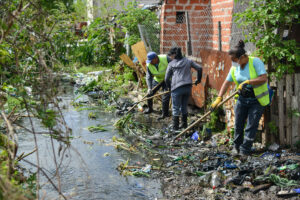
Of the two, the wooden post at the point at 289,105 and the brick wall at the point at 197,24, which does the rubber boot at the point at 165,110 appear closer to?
the brick wall at the point at 197,24

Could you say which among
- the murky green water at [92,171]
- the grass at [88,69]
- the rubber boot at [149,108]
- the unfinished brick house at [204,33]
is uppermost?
the unfinished brick house at [204,33]

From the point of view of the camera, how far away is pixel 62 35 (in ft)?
16.6

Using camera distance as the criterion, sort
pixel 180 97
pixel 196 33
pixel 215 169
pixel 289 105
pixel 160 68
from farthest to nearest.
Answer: pixel 196 33 → pixel 160 68 → pixel 180 97 → pixel 289 105 → pixel 215 169

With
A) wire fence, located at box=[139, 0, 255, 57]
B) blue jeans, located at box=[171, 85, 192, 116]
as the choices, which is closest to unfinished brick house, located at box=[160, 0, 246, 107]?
wire fence, located at box=[139, 0, 255, 57]

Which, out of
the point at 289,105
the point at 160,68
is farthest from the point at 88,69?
the point at 289,105

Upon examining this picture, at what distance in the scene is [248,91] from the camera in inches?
221

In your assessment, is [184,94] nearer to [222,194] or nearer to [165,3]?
[222,194]

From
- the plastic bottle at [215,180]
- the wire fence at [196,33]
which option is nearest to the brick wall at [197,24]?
the wire fence at [196,33]

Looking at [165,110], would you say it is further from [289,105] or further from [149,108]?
[289,105]

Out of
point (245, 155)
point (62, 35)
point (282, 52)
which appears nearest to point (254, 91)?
Answer: point (282, 52)

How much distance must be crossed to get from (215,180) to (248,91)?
1.59 m

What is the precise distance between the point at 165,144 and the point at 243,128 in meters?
1.71

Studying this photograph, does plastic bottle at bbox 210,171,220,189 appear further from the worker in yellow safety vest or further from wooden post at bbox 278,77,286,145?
wooden post at bbox 278,77,286,145

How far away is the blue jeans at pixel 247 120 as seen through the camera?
5.66m
